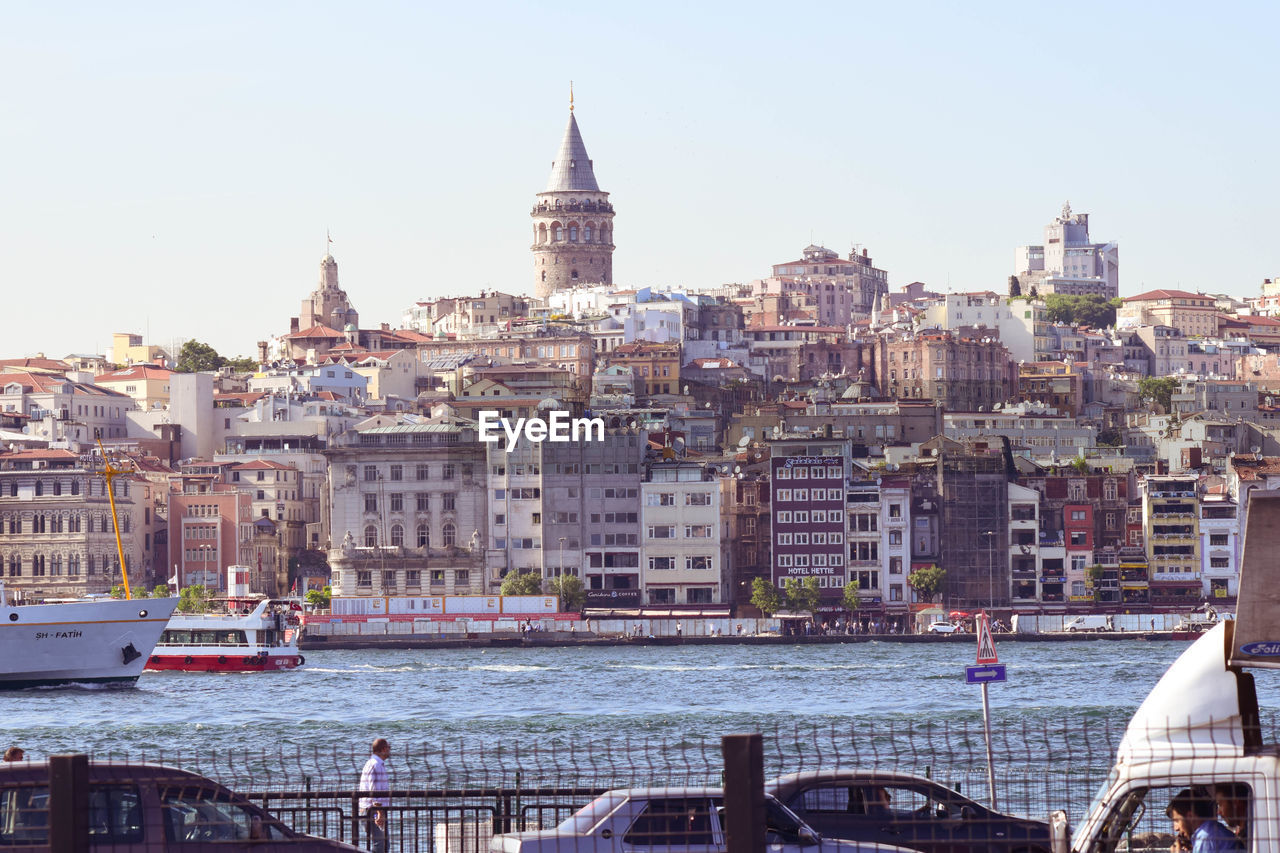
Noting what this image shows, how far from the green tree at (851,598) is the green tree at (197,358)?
51.7 m

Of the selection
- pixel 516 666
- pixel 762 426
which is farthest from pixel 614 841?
pixel 762 426

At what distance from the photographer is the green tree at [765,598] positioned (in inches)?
2913

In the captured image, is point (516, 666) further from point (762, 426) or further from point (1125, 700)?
point (762, 426)

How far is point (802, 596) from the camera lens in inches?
2933

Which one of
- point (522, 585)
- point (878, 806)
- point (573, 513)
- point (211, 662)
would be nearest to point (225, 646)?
point (211, 662)

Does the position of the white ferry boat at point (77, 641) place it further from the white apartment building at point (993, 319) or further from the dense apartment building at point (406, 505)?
the white apartment building at point (993, 319)

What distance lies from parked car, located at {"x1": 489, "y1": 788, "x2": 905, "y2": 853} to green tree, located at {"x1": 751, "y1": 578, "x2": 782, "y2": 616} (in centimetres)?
6476

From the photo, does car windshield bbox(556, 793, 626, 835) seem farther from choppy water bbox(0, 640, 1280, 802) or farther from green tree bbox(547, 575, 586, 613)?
green tree bbox(547, 575, 586, 613)

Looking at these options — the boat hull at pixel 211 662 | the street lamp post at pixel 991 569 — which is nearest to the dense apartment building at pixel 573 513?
the street lamp post at pixel 991 569

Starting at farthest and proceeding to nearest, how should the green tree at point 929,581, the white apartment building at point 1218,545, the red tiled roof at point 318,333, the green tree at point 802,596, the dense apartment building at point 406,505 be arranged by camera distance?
the red tiled roof at point 318,333 < the dense apartment building at point 406,505 < the white apartment building at point 1218,545 < the green tree at point 929,581 < the green tree at point 802,596

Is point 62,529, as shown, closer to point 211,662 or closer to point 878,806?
point 211,662

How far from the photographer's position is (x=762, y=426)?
94.6 meters

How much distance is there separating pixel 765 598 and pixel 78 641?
101 feet

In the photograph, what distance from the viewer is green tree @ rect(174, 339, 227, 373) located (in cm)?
11969
